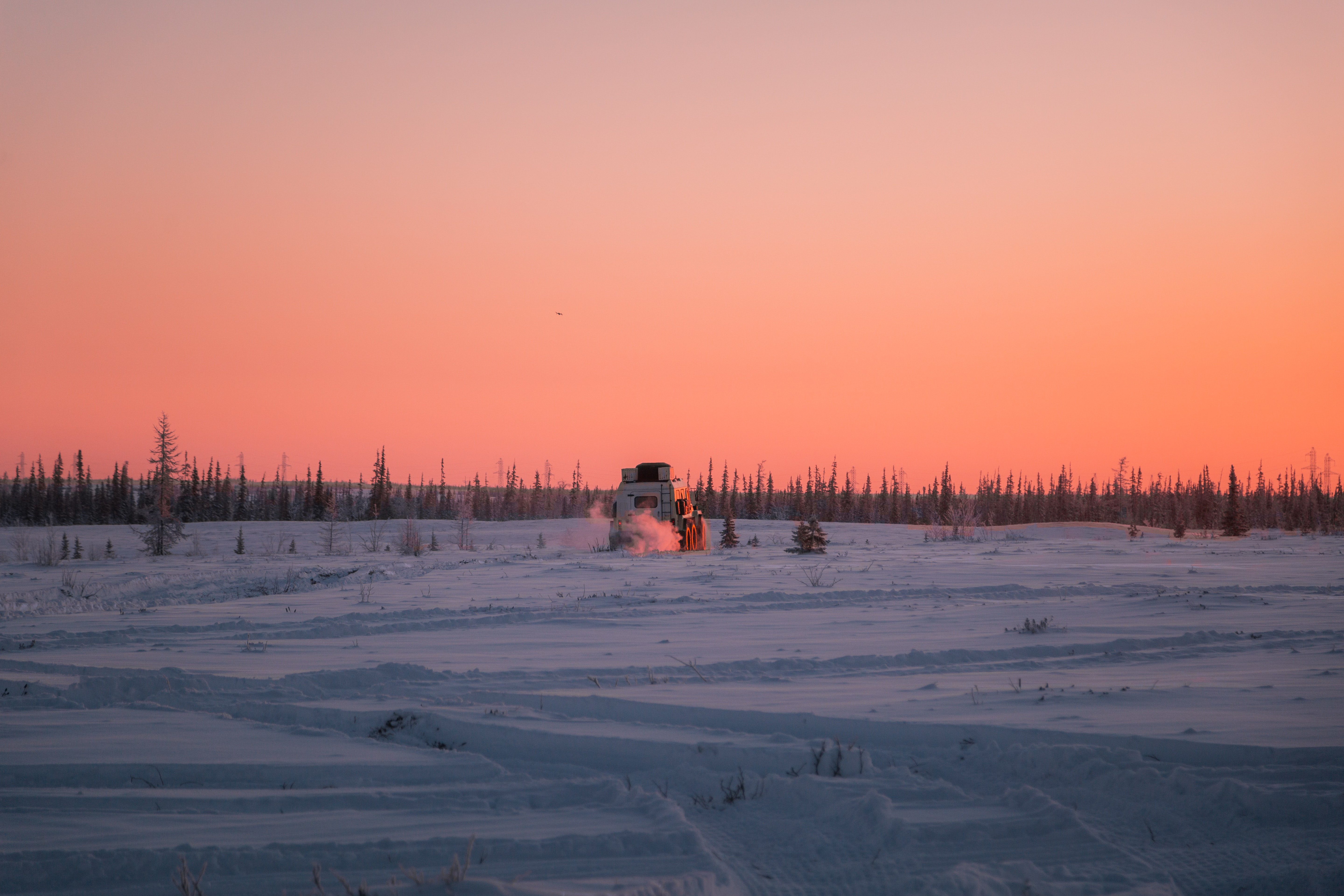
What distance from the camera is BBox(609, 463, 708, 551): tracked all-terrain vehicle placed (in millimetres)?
23453

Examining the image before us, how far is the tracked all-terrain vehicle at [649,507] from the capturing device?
23.5m

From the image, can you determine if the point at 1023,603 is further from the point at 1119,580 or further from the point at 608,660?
the point at 608,660

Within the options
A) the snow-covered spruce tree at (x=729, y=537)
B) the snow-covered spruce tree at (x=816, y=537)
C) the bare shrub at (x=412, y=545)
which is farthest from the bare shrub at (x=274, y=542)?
the snow-covered spruce tree at (x=816, y=537)

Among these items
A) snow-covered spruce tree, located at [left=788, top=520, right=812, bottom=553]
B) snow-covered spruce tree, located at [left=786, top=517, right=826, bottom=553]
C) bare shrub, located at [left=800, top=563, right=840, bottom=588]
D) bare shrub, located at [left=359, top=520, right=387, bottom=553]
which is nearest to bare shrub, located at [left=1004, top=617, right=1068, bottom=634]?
bare shrub, located at [left=800, top=563, right=840, bottom=588]

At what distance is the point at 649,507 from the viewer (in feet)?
78.0

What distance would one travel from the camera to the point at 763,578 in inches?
572

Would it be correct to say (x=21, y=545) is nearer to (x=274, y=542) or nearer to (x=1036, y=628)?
(x=274, y=542)

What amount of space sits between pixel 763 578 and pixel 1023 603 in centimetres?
520

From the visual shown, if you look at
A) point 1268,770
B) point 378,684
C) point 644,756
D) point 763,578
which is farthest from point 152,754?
point 763,578

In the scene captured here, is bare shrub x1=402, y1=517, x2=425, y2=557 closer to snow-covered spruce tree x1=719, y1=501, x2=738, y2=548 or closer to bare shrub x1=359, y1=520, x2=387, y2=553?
bare shrub x1=359, y1=520, x2=387, y2=553

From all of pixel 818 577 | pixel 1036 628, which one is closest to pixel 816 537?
pixel 818 577

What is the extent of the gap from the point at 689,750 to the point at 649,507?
19.4 meters

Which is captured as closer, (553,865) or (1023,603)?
(553,865)

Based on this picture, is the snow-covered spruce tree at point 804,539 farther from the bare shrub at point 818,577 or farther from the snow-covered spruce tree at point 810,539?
the bare shrub at point 818,577
